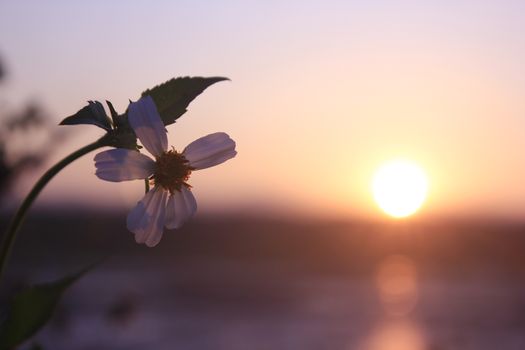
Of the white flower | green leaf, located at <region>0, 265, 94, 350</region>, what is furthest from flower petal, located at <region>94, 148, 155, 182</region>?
green leaf, located at <region>0, 265, 94, 350</region>

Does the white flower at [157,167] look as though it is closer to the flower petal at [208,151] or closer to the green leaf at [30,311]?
the flower petal at [208,151]

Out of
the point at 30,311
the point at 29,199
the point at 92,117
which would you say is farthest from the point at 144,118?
the point at 30,311

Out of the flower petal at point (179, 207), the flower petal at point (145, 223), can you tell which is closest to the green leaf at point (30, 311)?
the flower petal at point (145, 223)

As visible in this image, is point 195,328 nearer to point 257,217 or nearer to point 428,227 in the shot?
point 428,227

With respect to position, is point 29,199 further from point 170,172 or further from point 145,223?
point 170,172

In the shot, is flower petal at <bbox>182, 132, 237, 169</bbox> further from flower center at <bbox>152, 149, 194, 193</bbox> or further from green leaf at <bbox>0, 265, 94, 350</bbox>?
green leaf at <bbox>0, 265, 94, 350</bbox>

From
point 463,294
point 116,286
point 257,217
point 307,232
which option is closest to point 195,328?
point 116,286

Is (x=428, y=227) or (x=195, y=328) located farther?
(x=428, y=227)
